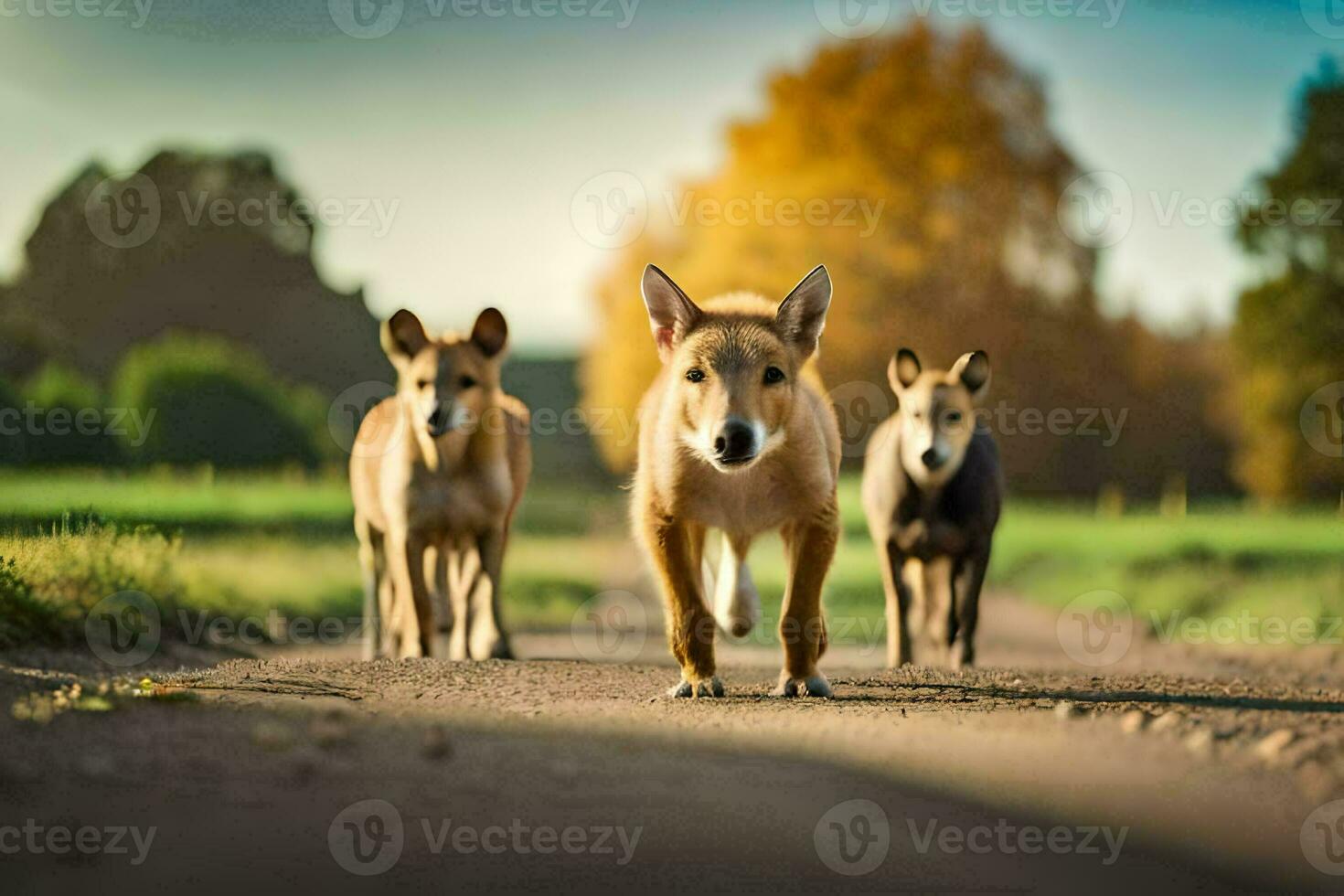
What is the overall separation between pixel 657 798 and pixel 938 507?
6132mm

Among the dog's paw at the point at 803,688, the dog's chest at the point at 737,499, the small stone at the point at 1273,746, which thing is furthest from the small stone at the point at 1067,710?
the dog's chest at the point at 737,499

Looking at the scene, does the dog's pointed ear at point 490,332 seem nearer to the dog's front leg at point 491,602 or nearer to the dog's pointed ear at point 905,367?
the dog's front leg at point 491,602

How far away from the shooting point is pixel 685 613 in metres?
7.66

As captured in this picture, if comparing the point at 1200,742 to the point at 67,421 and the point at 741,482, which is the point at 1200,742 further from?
the point at 67,421

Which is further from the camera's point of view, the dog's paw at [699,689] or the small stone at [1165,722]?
the dog's paw at [699,689]

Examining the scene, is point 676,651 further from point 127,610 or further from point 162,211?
point 162,211

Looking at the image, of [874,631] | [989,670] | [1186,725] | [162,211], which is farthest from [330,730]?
[162,211]

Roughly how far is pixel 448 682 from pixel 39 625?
2.88 m

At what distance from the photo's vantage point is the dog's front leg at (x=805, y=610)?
7.70 m

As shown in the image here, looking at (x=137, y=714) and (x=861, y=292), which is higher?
(x=861, y=292)

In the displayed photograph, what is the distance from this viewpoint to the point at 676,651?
7719 mm

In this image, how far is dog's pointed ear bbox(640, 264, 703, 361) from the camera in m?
7.59

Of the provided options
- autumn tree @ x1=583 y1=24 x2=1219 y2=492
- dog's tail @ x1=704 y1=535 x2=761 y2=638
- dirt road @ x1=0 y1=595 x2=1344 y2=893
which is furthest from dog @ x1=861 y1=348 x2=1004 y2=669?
autumn tree @ x1=583 y1=24 x2=1219 y2=492

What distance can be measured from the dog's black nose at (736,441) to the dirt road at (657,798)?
52.4 inches
